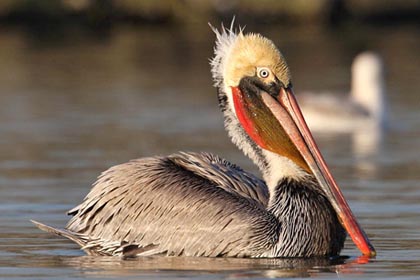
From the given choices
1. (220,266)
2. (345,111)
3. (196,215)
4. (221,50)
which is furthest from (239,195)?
(345,111)

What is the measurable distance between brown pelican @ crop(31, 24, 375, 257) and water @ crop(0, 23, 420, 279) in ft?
0.57

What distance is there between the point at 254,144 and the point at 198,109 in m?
10.2

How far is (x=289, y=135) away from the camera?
8.82 metres

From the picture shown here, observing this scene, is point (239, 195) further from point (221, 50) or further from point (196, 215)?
point (221, 50)

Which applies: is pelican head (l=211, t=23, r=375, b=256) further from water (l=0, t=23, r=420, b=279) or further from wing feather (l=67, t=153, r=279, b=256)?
water (l=0, t=23, r=420, b=279)

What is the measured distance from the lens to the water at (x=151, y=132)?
8336mm

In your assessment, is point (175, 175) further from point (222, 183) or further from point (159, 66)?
point (159, 66)

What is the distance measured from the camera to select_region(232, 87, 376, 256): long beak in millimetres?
8508

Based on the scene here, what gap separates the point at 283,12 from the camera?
37.5m

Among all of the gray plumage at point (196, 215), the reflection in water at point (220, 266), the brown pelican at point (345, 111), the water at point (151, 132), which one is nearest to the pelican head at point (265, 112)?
the gray plumage at point (196, 215)

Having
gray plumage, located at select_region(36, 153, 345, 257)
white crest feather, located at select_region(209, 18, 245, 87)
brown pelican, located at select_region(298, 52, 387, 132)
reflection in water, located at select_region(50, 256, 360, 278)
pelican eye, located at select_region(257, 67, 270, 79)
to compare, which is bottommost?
reflection in water, located at select_region(50, 256, 360, 278)

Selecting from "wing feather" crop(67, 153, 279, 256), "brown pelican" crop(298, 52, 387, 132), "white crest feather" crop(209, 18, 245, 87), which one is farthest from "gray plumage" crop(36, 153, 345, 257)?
"brown pelican" crop(298, 52, 387, 132)

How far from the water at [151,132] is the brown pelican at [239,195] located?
17 cm

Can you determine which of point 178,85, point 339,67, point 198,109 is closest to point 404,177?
point 198,109
